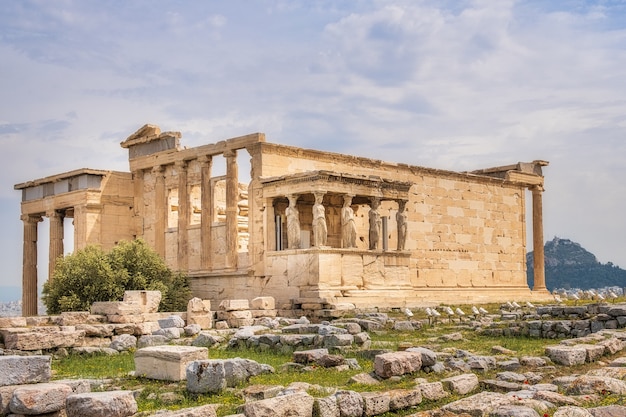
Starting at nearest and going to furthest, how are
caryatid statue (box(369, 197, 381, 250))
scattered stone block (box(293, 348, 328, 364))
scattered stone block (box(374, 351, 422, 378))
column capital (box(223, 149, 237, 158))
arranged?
scattered stone block (box(374, 351, 422, 378))
scattered stone block (box(293, 348, 328, 364))
caryatid statue (box(369, 197, 381, 250))
column capital (box(223, 149, 237, 158))

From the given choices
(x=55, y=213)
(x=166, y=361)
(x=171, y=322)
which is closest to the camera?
(x=166, y=361)

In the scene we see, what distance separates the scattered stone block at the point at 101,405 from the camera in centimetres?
818

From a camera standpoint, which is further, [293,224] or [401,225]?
[401,225]

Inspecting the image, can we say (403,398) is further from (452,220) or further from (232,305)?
(452,220)

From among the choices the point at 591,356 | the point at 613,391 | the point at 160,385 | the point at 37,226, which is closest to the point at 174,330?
the point at 160,385

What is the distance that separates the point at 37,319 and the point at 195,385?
862 centimetres

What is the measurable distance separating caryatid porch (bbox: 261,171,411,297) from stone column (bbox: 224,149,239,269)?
140 centimetres

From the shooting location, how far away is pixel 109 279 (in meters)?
23.8

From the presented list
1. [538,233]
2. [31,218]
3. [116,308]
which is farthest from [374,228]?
[31,218]

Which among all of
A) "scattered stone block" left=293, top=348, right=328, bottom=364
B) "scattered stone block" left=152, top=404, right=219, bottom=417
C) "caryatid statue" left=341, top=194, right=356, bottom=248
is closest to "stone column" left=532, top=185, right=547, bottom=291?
"caryatid statue" left=341, top=194, right=356, bottom=248

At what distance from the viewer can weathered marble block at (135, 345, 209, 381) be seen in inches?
425

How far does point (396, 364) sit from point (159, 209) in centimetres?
1831

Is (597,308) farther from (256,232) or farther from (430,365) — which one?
(256,232)

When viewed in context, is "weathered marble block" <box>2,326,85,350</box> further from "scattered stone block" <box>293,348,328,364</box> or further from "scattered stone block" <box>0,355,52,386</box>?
"scattered stone block" <box>0,355,52,386</box>
